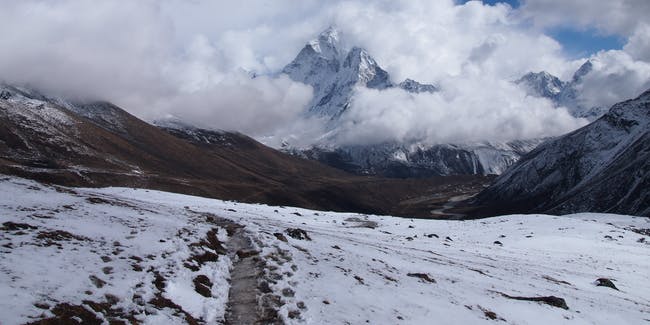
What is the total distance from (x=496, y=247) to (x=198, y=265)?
4745cm

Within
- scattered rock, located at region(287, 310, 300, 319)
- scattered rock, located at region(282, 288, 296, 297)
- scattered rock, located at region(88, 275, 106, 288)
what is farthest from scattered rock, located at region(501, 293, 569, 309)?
scattered rock, located at region(88, 275, 106, 288)

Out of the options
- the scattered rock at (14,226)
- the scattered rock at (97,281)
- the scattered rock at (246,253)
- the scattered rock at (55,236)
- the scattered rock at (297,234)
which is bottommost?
the scattered rock at (97,281)

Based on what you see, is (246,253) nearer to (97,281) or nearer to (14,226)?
(14,226)

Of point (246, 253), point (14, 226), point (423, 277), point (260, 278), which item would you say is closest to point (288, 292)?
point (260, 278)

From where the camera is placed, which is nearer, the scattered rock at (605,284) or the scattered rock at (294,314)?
the scattered rock at (294,314)

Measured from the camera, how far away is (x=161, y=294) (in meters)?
19.2

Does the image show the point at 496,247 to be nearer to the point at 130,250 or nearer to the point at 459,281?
the point at 459,281

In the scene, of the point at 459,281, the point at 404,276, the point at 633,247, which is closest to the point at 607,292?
the point at 459,281

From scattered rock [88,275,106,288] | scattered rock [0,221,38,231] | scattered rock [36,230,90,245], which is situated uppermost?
scattered rock [0,221,38,231]

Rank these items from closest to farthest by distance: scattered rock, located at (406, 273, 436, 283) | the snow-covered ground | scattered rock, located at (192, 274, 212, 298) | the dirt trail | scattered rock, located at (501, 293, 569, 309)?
→ the snow-covered ground → the dirt trail → scattered rock, located at (192, 274, 212, 298) → scattered rock, located at (501, 293, 569, 309) → scattered rock, located at (406, 273, 436, 283)

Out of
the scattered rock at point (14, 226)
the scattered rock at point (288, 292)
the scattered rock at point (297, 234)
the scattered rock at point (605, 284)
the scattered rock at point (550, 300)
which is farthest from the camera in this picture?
the scattered rock at point (605, 284)

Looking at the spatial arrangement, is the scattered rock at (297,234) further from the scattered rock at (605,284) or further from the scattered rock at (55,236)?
the scattered rock at (605,284)

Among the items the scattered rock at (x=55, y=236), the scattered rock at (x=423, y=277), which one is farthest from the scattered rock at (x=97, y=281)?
the scattered rock at (x=423, y=277)

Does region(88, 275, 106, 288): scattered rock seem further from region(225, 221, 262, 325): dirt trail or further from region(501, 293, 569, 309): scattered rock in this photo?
region(501, 293, 569, 309): scattered rock
